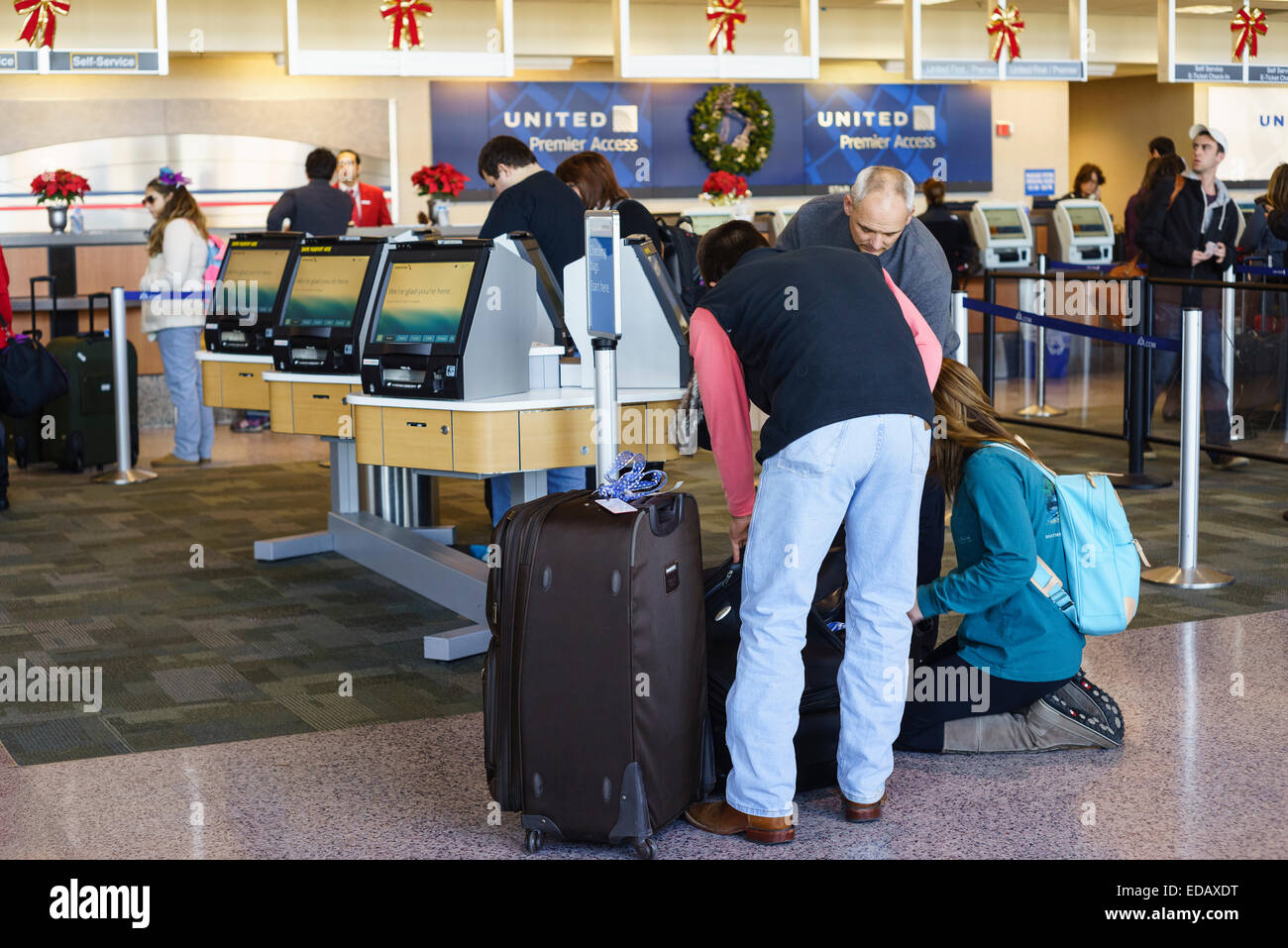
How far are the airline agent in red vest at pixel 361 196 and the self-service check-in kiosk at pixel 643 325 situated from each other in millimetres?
5559

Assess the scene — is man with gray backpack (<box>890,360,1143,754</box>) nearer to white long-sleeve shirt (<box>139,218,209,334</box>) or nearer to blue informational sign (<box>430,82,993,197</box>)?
white long-sleeve shirt (<box>139,218,209,334</box>)

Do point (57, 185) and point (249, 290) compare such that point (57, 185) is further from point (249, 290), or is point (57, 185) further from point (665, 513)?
point (665, 513)

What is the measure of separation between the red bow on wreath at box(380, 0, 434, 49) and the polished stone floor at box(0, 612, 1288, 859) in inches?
251

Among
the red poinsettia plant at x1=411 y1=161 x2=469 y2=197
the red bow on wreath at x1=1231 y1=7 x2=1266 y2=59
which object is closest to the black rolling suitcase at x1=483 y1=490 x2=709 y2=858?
the red poinsettia plant at x1=411 y1=161 x2=469 y2=197

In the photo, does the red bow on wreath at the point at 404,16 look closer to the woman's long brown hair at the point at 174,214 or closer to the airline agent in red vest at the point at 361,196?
the airline agent in red vest at the point at 361,196

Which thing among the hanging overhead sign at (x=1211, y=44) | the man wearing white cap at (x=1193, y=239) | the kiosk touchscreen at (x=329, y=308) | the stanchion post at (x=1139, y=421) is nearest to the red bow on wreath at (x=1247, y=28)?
the hanging overhead sign at (x=1211, y=44)

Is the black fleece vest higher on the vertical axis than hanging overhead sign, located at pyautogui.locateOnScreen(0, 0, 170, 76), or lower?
lower

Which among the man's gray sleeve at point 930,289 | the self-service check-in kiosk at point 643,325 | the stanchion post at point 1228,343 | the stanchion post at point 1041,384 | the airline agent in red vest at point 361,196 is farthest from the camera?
the airline agent in red vest at point 361,196

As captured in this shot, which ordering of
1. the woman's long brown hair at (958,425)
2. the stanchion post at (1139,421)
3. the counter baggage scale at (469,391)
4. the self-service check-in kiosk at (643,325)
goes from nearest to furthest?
the woman's long brown hair at (958,425)
the counter baggage scale at (469,391)
the self-service check-in kiosk at (643,325)
the stanchion post at (1139,421)

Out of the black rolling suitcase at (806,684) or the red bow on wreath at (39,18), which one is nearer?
the black rolling suitcase at (806,684)

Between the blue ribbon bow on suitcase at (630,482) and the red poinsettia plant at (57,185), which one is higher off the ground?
the red poinsettia plant at (57,185)

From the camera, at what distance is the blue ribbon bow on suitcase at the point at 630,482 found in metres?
2.99

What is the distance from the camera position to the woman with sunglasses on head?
7820 millimetres
